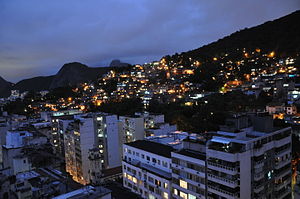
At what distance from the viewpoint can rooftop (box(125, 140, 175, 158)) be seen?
23.4m

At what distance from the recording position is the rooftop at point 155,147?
2342cm

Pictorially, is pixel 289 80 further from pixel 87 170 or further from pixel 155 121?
pixel 87 170

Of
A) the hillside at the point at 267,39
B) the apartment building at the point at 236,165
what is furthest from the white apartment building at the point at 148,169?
the hillside at the point at 267,39

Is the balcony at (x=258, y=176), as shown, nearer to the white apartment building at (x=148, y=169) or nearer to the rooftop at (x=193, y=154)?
the rooftop at (x=193, y=154)

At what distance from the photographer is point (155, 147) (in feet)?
83.8

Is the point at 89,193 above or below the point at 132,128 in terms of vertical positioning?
above

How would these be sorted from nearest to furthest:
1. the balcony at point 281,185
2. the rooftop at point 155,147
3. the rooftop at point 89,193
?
the rooftop at point 89,193 → the balcony at point 281,185 → the rooftop at point 155,147

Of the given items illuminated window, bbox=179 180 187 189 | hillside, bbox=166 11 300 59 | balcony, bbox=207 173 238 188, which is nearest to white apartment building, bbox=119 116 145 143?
illuminated window, bbox=179 180 187 189

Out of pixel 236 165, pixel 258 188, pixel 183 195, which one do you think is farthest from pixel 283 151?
pixel 183 195

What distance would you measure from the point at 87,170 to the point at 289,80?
191 ft

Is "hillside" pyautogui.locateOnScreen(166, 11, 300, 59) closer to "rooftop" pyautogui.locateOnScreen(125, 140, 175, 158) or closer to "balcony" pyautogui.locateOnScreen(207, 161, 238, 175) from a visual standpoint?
"rooftop" pyautogui.locateOnScreen(125, 140, 175, 158)

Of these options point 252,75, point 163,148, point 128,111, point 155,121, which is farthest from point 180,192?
point 252,75

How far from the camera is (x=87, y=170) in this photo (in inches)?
1340

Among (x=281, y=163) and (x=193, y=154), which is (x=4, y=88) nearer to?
(x=193, y=154)
